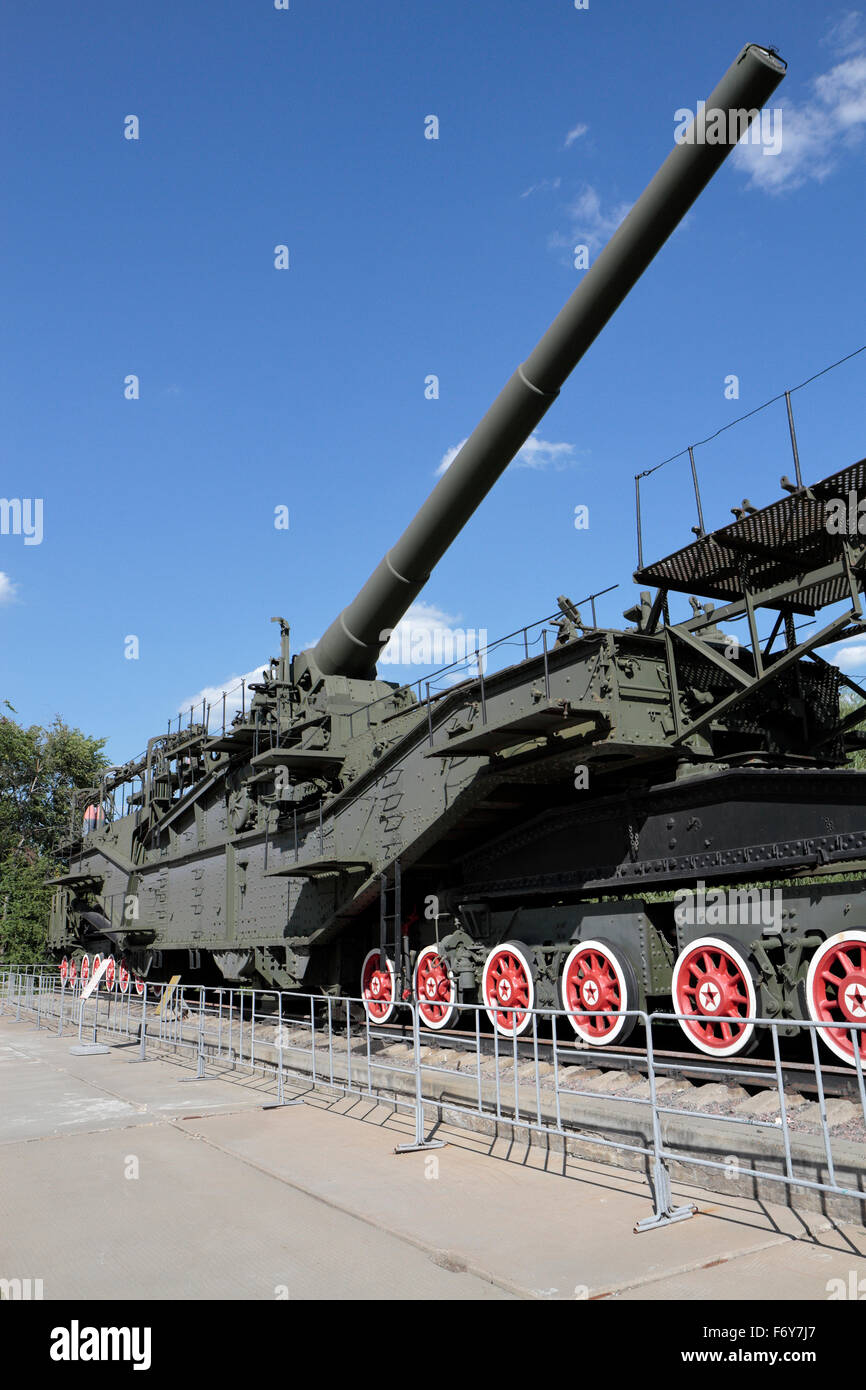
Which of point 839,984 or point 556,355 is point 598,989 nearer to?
point 839,984

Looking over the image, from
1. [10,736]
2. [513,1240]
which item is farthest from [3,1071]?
[10,736]

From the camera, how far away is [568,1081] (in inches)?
336

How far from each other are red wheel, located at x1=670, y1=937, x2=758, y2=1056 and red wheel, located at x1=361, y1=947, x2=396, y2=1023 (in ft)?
15.0

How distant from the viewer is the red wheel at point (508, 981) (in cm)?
1023

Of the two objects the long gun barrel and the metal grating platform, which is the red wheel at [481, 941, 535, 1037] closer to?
the metal grating platform

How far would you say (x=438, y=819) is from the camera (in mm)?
11312

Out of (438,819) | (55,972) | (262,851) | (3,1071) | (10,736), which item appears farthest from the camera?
(10,736)

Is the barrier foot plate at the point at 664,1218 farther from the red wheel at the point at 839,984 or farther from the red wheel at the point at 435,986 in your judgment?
the red wheel at the point at 435,986

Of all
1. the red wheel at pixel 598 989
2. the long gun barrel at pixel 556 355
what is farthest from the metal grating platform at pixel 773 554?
the red wheel at pixel 598 989

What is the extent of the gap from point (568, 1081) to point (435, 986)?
350 centimetres

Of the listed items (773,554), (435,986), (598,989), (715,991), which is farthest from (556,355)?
(435,986)

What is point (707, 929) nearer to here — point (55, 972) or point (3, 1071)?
point (3, 1071)

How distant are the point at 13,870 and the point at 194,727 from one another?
2236 centimetres
